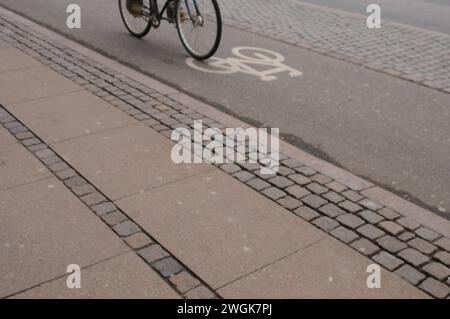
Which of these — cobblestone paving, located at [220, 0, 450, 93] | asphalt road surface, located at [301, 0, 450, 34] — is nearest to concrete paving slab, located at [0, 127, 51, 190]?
cobblestone paving, located at [220, 0, 450, 93]

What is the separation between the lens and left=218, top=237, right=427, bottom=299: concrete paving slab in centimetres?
355

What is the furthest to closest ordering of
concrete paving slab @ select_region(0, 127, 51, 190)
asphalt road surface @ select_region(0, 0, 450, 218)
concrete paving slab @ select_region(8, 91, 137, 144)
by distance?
1. concrete paving slab @ select_region(8, 91, 137, 144)
2. asphalt road surface @ select_region(0, 0, 450, 218)
3. concrete paving slab @ select_region(0, 127, 51, 190)

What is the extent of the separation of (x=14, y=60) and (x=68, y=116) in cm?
250

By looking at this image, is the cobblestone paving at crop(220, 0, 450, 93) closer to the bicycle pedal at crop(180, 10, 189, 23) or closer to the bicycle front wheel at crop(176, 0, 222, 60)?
the bicycle front wheel at crop(176, 0, 222, 60)

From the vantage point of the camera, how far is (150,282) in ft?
11.8

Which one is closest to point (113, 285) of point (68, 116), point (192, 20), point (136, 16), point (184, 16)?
point (68, 116)

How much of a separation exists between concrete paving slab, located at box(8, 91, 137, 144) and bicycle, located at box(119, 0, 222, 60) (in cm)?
207

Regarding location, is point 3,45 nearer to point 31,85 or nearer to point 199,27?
point 31,85

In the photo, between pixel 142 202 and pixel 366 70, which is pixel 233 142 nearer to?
pixel 142 202

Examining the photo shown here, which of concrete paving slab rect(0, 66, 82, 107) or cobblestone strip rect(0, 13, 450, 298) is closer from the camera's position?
cobblestone strip rect(0, 13, 450, 298)

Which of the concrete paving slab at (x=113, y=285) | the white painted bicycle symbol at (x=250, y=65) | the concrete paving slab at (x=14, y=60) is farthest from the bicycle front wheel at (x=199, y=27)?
the concrete paving slab at (x=113, y=285)

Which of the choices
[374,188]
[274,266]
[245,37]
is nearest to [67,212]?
[274,266]

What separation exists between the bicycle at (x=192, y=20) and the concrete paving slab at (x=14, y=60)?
1890 mm

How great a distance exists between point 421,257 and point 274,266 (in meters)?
1.12
